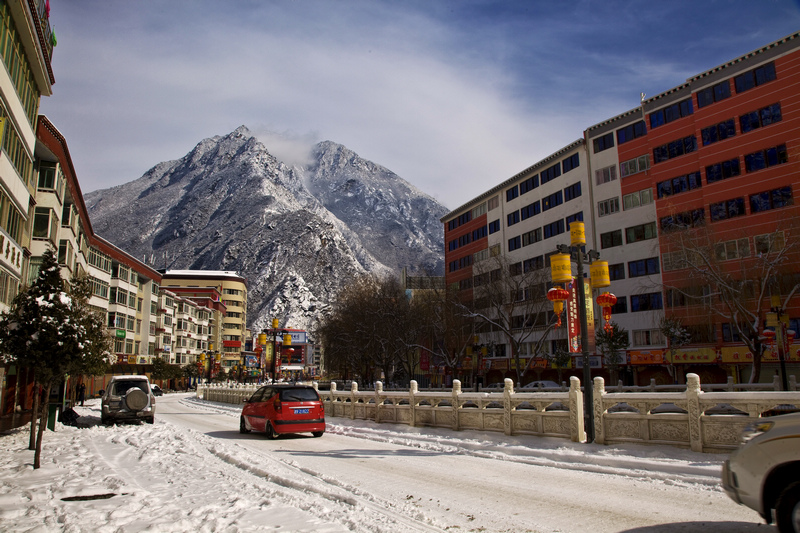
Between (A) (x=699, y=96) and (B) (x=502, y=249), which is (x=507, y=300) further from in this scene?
(A) (x=699, y=96)

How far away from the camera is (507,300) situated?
4581 cm

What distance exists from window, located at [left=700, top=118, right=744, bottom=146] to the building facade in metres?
0.07

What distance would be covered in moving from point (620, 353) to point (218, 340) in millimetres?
92177

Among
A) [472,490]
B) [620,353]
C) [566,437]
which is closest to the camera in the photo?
[472,490]

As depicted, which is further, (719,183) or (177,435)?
(719,183)

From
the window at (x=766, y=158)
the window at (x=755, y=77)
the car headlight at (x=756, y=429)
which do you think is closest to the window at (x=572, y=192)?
the window at (x=766, y=158)

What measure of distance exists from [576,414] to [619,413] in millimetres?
1086

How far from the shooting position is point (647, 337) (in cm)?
4372

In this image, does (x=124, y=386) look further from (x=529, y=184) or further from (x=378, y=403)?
(x=529, y=184)

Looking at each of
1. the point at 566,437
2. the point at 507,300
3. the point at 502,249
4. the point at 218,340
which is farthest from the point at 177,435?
the point at 218,340

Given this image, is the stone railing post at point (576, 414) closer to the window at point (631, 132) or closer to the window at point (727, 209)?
the window at point (727, 209)

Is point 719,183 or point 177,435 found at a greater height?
point 719,183

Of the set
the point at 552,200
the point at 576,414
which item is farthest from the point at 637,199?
the point at 576,414

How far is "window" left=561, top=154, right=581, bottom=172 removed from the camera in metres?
51.6
